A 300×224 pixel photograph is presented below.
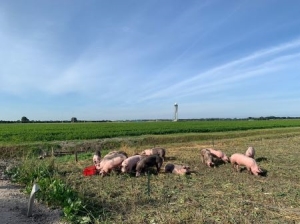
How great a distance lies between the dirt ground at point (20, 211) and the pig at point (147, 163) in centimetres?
339

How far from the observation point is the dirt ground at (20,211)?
5.86m

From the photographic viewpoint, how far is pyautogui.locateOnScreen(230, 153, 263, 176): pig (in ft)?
31.1

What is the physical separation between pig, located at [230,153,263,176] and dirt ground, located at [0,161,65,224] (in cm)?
597

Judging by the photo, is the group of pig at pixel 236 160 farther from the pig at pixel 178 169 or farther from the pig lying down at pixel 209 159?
the pig at pixel 178 169

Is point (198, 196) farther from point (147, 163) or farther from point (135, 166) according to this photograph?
point (135, 166)

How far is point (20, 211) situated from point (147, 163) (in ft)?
14.1

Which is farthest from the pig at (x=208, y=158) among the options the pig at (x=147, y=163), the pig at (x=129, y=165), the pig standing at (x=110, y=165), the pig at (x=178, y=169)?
the pig standing at (x=110, y=165)

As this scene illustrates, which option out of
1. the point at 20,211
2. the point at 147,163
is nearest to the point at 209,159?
the point at 147,163

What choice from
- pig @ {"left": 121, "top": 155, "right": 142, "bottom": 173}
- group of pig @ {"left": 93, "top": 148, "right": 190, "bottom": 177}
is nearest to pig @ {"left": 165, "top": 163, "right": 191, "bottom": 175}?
group of pig @ {"left": 93, "top": 148, "right": 190, "bottom": 177}

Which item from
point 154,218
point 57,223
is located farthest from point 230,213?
point 57,223

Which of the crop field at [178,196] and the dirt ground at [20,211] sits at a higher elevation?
the crop field at [178,196]

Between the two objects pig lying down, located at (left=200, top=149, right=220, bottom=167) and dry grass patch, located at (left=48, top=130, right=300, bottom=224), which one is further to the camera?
pig lying down, located at (left=200, top=149, right=220, bottom=167)

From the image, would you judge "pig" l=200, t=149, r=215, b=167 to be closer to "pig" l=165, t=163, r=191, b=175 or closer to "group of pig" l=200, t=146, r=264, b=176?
"group of pig" l=200, t=146, r=264, b=176

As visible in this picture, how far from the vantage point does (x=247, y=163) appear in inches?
386
